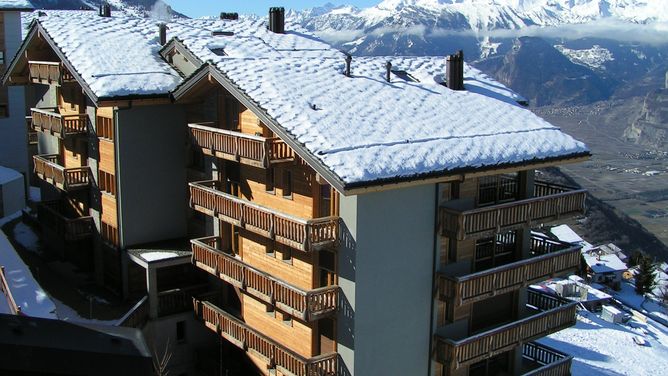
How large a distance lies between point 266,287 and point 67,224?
13.2 meters

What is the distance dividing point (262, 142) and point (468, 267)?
27.1 ft

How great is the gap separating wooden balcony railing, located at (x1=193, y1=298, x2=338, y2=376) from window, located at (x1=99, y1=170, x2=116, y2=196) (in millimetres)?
6169

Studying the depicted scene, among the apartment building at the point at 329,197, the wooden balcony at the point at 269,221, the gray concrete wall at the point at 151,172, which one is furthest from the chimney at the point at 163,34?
the wooden balcony at the point at 269,221

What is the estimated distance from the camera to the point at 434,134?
24688 mm

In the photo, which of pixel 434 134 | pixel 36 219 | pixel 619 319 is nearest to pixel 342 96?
pixel 434 134

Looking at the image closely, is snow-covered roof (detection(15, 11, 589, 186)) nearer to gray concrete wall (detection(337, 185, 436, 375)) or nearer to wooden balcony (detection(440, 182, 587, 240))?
gray concrete wall (detection(337, 185, 436, 375))

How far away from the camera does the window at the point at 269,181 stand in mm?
26359

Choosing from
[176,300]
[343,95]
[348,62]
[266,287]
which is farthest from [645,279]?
[266,287]

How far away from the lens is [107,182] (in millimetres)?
32844

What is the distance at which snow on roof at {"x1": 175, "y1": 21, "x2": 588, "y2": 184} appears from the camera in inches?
886

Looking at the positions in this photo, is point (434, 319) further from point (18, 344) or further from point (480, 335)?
point (18, 344)

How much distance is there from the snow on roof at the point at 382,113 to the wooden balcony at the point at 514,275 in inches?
144

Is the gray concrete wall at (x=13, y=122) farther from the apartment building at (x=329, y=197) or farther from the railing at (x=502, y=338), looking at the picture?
the railing at (x=502, y=338)

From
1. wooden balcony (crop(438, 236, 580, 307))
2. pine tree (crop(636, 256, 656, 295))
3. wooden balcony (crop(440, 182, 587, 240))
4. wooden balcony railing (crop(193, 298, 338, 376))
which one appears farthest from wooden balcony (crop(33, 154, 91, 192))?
pine tree (crop(636, 256, 656, 295))
